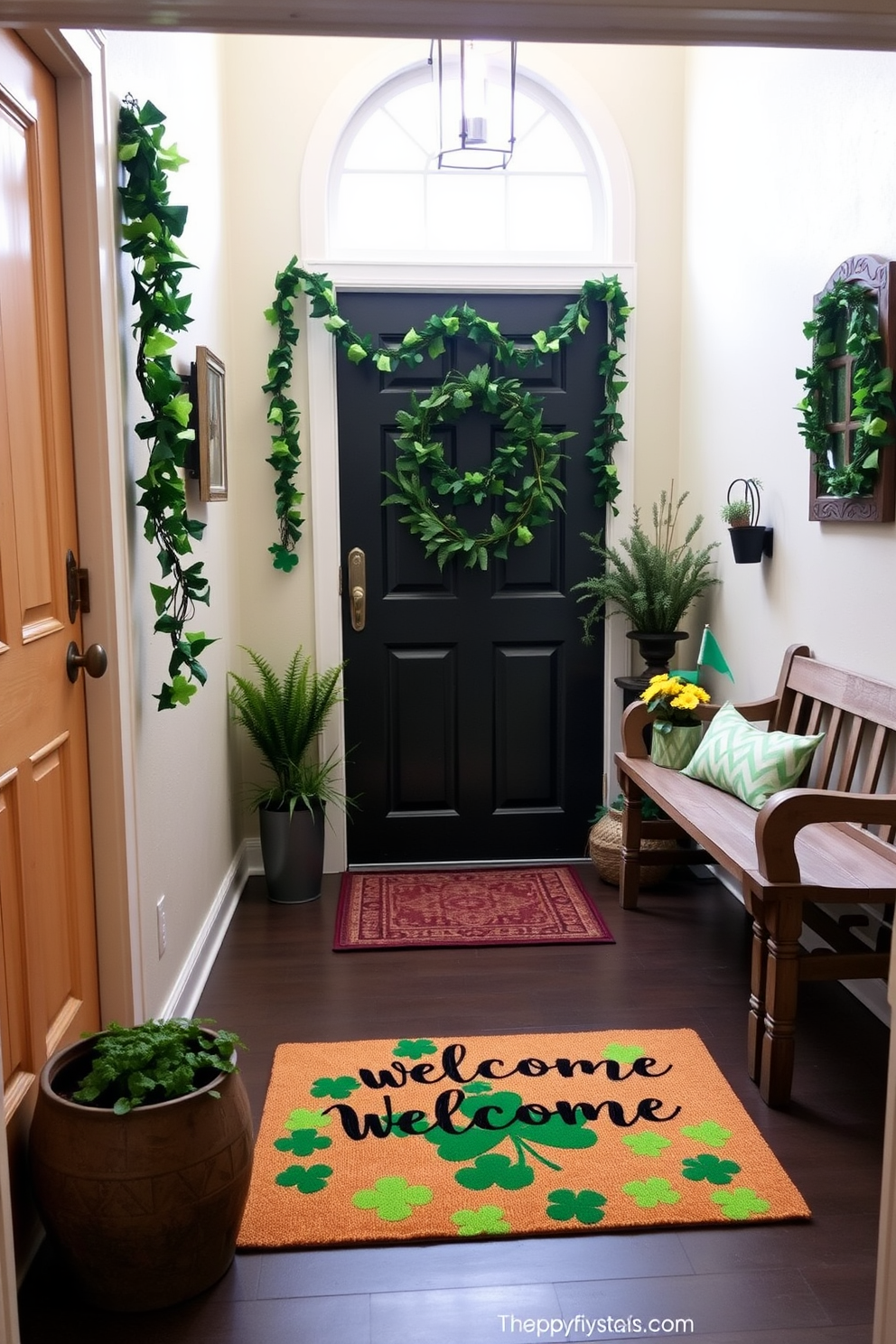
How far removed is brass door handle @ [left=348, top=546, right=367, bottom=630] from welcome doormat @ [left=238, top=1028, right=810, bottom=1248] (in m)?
1.73

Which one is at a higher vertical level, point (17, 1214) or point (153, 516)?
point (153, 516)

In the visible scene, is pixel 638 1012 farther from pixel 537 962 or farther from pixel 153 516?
pixel 153 516

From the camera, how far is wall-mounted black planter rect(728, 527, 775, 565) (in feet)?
11.5

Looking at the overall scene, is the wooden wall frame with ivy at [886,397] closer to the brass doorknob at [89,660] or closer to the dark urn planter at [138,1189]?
the brass doorknob at [89,660]

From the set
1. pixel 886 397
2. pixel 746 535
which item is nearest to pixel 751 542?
pixel 746 535

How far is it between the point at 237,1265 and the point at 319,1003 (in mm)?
1092

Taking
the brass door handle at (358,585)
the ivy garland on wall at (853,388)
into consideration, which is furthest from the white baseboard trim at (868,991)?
the brass door handle at (358,585)

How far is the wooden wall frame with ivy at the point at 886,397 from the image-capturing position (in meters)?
2.72

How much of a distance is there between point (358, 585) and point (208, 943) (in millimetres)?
1418

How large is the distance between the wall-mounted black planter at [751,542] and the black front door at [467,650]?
78 centimetres

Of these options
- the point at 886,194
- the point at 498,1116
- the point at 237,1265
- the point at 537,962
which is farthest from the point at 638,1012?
the point at 886,194

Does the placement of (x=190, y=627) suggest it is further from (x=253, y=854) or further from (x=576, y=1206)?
(x=576, y=1206)

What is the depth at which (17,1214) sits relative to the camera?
1.88m

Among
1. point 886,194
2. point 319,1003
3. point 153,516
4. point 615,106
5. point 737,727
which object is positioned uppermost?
point 615,106
